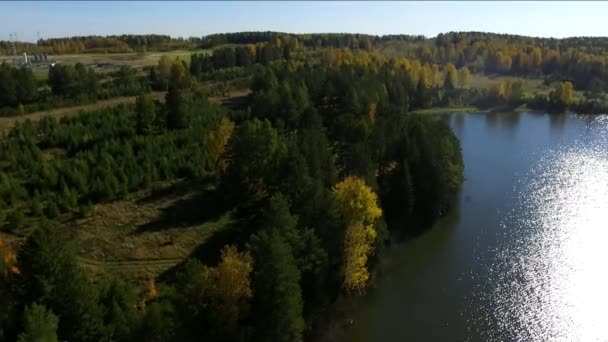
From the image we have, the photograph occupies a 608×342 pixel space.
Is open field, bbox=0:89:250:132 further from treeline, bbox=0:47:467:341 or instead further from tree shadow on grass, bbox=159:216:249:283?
tree shadow on grass, bbox=159:216:249:283

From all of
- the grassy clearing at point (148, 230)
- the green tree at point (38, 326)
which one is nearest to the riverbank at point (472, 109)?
the grassy clearing at point (148, 230)

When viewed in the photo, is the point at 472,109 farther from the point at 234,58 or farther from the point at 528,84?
the point at 234,58

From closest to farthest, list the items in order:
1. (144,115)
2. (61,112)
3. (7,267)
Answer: (7,267) < (144,115) < (61,112)

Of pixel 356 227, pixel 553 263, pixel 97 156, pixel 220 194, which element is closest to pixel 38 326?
pixel 356 227

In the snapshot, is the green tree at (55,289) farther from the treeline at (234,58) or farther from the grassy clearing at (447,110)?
the grassy clearing at (447,110)

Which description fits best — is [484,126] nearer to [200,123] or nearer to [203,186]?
[200,123]

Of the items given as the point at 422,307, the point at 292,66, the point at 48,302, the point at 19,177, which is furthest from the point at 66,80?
the point at 422,307
